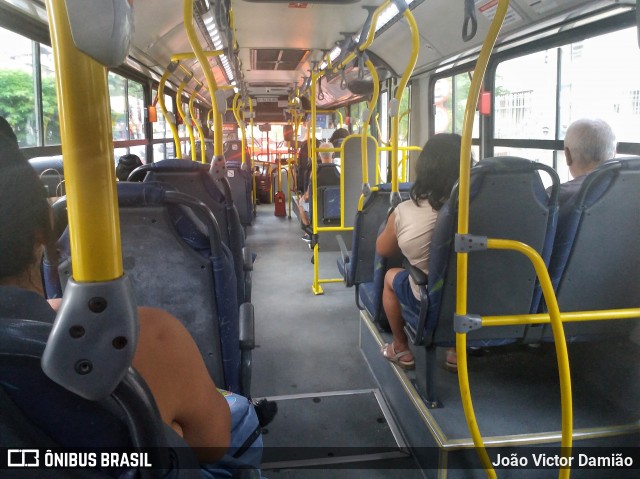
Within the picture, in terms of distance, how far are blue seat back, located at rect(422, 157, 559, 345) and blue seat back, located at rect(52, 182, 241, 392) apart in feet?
2.90

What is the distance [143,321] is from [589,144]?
7.20ft

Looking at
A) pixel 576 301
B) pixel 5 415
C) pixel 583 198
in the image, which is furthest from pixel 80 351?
pixel 576 301

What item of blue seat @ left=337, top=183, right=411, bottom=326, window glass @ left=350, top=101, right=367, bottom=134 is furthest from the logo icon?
window glass @ left=350, top=101, right=367, bottom=134

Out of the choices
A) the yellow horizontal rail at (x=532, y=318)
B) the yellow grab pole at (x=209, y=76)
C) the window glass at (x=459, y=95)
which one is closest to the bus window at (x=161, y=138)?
the window glass at (x=459, y=95)

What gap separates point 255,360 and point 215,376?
168cm

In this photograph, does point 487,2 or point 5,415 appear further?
point 487,2

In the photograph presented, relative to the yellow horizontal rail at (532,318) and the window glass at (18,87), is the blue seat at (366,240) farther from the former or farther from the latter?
the window glass at (18,87)

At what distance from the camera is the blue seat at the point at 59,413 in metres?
0.64

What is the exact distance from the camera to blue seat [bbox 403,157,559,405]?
204cm

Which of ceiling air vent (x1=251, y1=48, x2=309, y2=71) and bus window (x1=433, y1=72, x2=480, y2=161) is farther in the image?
ceiling air vent (x1=251, y1=48, x2=309, y2=71)

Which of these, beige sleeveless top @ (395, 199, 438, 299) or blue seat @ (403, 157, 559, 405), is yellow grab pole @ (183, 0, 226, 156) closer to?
beige sleeveless top @ (395, 199, 438, 299)

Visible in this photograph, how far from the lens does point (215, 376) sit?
2035 mm

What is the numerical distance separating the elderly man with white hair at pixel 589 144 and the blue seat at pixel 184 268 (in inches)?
61.5

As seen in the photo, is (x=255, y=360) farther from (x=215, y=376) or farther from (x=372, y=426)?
(x=215, y=376)
